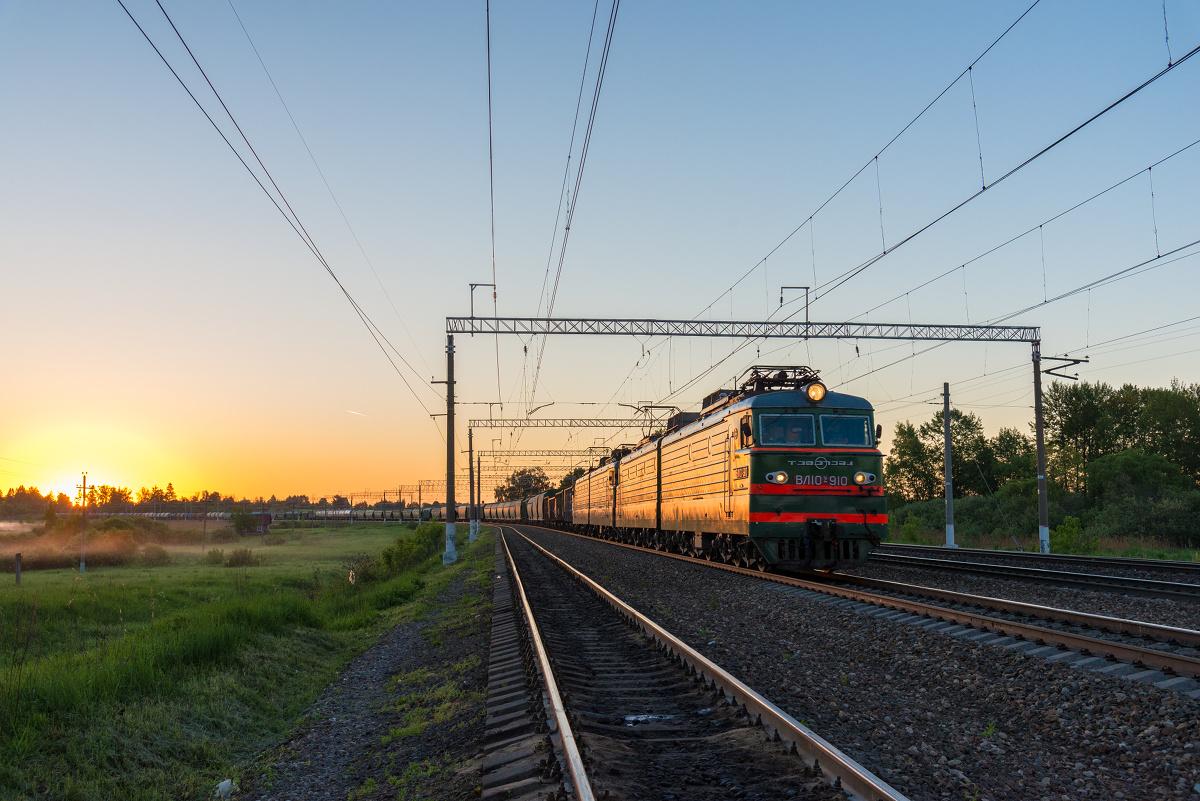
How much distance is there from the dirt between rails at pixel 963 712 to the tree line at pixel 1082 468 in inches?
1207

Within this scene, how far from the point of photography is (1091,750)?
5258mm

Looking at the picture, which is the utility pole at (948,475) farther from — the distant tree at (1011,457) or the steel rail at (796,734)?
the distant tree at (1011,457)

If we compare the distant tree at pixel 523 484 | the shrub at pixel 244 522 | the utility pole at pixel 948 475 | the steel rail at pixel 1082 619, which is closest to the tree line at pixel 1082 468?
the utility pole at pixel 948 475

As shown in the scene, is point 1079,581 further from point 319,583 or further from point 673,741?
point 319,583

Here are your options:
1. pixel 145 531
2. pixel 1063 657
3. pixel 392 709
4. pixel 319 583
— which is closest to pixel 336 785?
pixel 392 709

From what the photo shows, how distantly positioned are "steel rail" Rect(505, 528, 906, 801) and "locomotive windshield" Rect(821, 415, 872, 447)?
7.91m

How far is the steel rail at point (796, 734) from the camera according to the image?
13.3 feet

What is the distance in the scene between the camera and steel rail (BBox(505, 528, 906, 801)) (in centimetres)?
405

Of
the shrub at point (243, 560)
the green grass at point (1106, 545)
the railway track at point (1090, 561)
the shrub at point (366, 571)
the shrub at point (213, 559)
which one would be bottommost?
the shrub at point (213, 559)

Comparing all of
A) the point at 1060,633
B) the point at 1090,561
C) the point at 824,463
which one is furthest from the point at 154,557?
the point at 1060,633

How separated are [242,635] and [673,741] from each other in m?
→ 7.61

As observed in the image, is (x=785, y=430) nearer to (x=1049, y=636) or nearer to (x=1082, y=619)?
(x=1082, y=619)

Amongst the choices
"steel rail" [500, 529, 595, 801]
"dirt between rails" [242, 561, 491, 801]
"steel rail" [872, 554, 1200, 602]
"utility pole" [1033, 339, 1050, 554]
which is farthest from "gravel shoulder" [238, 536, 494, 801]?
"utility pole" [1033, 339, 1050, 554]

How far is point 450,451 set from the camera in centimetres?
2861
